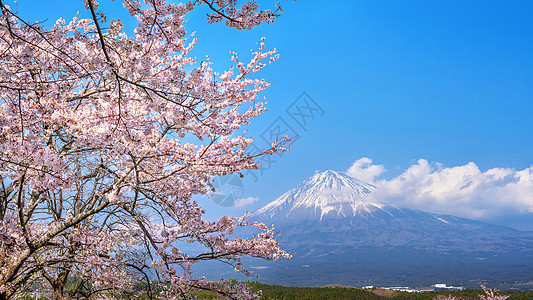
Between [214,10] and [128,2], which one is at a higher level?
[128,2]

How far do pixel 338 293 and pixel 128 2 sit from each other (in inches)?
1074

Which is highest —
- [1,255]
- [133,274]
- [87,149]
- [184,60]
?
[184,60]

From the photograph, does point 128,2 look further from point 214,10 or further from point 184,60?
point 184,60

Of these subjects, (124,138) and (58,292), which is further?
(58,292)

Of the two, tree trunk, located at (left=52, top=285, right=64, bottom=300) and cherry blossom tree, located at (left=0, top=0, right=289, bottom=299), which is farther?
tree trunk, located at (left=52, top=285, right=64, bottom=300)

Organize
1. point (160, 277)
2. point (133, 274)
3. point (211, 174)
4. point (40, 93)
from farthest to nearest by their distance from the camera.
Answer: point (133, 274) < point (211, 174) < point (40, 93) < point (160, 277)

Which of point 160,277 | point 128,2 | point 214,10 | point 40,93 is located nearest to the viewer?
point 214,10

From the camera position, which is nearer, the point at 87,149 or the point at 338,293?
the point at 87,149

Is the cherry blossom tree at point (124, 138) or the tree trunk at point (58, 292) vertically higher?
the cherry blossom tree at point (124, 138)

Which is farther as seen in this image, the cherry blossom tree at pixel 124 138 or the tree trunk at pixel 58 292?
the tree trunk at pixel 58 292

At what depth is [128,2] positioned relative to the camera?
10.1 feet

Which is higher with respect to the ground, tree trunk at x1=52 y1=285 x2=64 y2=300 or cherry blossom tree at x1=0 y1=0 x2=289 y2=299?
cherry blossom tree at x1=0 y1=0 x2=289 y2=299

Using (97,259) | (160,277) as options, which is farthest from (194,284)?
(97,259)

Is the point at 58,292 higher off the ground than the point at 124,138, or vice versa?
the point at 124,138
